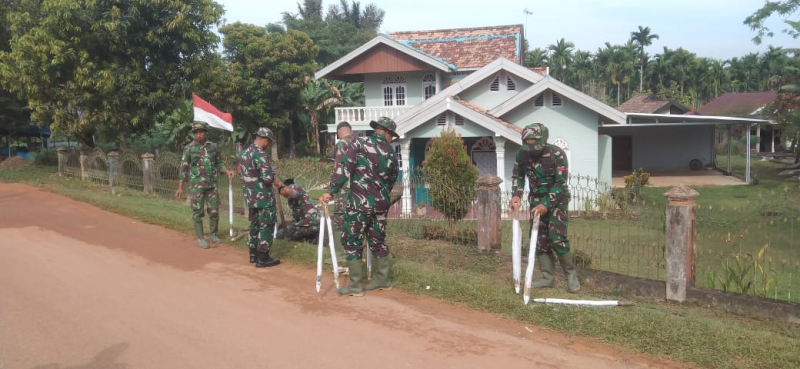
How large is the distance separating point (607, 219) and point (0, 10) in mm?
19950

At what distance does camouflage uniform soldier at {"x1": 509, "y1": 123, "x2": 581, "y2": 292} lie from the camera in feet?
18.0

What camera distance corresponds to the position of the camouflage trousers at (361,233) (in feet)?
18.6

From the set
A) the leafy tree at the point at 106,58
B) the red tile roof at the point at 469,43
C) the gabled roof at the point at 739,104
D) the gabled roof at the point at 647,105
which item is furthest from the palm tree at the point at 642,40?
the leafy tree at the point at 106,58

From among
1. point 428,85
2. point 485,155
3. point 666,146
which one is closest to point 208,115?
point 485,155

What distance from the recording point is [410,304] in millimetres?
5480

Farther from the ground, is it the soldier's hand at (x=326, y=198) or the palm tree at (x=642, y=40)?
the palm tree at (x=642, y=40)

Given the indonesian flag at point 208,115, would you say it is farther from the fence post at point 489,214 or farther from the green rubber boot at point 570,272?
the green rubber boot at point 570,272

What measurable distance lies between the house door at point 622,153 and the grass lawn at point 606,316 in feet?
71.5

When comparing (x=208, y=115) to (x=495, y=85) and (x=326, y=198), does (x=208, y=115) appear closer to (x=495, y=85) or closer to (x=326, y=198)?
(x=326, y=198)

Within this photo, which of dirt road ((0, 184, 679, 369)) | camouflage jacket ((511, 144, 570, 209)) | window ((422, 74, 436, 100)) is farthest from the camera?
window ((422, 74, 436, 100))

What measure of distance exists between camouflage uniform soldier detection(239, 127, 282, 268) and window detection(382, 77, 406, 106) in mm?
15754

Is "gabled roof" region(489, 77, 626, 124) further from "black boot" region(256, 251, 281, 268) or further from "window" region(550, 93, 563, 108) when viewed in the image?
"black boot" region(256, 251, 281, 268)

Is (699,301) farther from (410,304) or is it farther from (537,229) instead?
(410,304)

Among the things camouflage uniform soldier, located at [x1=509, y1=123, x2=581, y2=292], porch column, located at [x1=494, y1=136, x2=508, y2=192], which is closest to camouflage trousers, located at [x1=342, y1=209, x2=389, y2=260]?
camouflage uniform soldier, located at [x1=509, y1=123, x2=581, y2=292]
